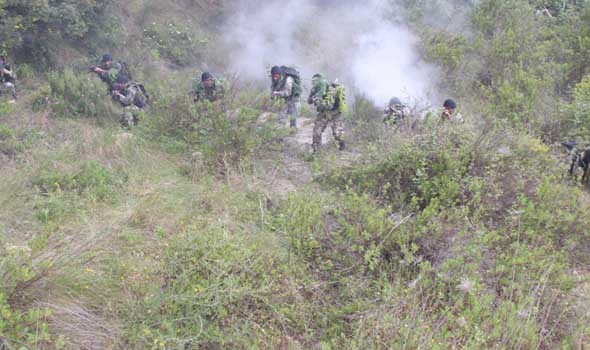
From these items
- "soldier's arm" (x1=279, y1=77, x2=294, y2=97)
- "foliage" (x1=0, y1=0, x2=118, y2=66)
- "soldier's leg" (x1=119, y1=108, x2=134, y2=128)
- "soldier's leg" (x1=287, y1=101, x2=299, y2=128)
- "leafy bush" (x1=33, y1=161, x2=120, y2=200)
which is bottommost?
"leafy bush" (x1=33, y1=161, x2=120, y2=200)

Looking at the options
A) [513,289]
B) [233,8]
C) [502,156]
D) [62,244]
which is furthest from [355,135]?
[233,8]

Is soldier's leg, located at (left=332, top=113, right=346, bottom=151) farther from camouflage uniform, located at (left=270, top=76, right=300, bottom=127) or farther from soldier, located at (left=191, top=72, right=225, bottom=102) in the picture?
soldier, located at (left=191, top=72, right=225, bottom=102)

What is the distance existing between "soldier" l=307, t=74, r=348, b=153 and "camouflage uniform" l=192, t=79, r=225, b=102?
1279mm

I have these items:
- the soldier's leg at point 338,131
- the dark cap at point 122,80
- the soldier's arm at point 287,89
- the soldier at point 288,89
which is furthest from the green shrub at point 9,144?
the soldier's leg at point 338,131

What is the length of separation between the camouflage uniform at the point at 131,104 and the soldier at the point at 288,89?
2000mm

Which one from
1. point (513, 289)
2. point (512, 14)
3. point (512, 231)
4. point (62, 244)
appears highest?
point (512, 14)

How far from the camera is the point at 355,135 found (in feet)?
24.0

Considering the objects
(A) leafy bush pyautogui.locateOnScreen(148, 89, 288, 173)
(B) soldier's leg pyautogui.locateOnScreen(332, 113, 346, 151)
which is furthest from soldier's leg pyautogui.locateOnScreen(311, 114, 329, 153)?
(A) leafy bush pyautogui.locateOnScreen(148, 89, 288, 173)

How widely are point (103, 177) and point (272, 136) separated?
7.38 ft

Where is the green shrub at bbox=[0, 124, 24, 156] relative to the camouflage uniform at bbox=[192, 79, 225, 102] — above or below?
below

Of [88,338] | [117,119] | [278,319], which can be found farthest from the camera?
[117,119]

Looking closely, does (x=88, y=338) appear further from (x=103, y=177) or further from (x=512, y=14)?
(x=512, y=14)

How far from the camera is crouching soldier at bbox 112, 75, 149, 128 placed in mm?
7105

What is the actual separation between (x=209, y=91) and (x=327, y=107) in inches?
68.9
